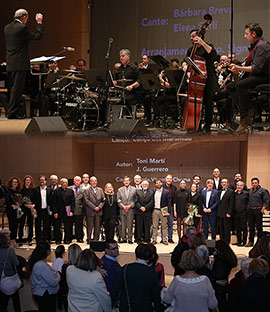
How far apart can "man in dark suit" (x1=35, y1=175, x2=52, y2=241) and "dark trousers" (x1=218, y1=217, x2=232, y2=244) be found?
120 inches

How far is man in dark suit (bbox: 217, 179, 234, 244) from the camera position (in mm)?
9773

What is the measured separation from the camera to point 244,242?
386 inches

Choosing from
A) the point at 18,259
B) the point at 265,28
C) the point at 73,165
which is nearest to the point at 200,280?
the point at 18,259

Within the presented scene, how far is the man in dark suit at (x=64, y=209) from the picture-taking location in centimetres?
998

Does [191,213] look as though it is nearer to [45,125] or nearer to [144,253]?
[45,125]

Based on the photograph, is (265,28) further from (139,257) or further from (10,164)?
(139,257)

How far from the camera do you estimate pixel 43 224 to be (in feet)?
32.9

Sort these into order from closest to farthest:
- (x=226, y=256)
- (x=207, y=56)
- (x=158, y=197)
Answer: (x=226, y=256) < (x=207, y=56) < (x=158, y=197)

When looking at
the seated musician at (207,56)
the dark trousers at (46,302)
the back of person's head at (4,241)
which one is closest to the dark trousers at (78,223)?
the seated musician at (207,56)

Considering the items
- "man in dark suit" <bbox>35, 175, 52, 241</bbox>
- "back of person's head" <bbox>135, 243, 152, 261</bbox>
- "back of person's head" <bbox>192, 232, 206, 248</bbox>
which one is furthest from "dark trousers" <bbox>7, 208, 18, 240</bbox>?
"back of person's head" <bbox>135, 243, 152, 261</bbox>

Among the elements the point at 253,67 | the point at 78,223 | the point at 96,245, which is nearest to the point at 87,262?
the point at 96,245

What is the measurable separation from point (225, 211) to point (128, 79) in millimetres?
2876

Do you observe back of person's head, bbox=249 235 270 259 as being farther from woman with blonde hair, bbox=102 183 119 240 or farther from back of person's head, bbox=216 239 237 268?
woman with blonde hair, bbox=102 183 119 240

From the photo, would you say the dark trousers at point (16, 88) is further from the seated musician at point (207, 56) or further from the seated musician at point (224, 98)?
the seated musician at point (224, 98)
